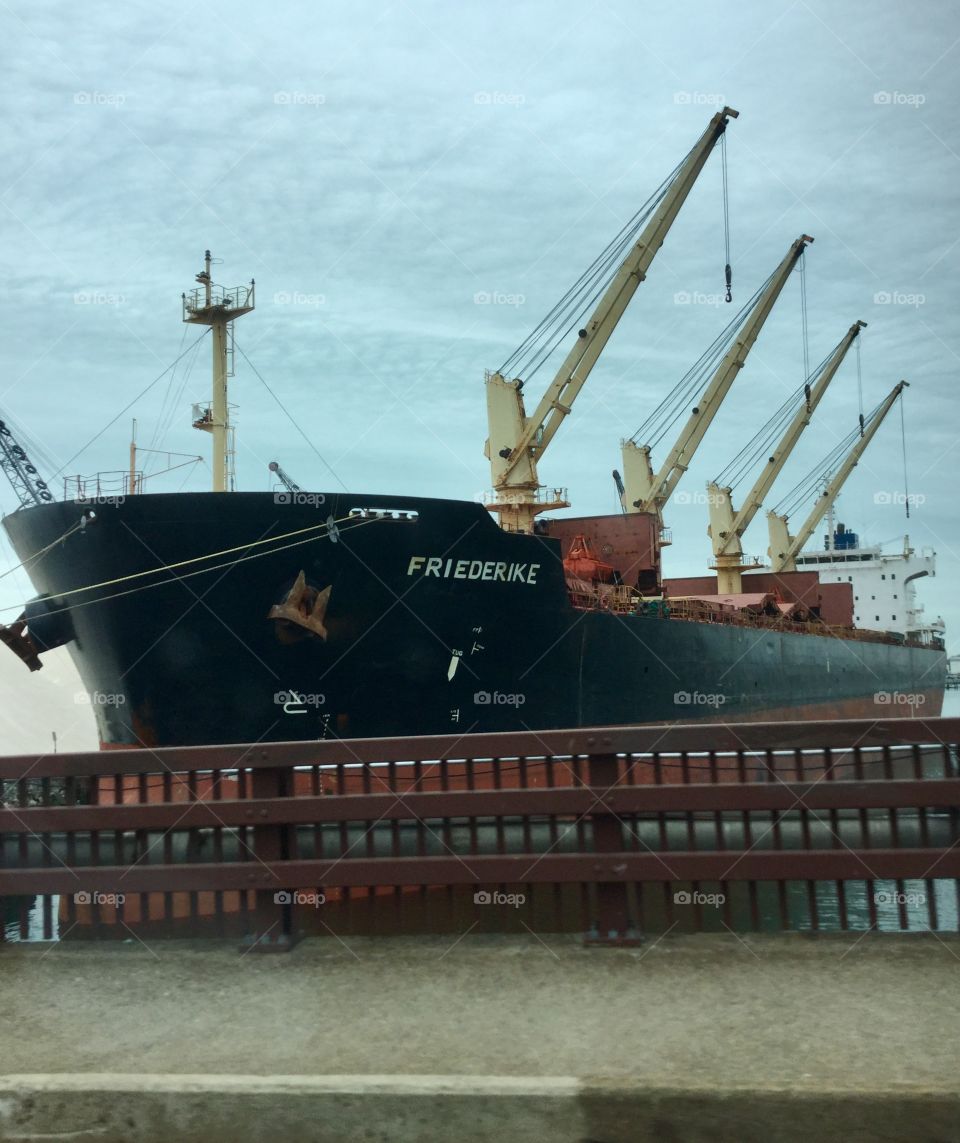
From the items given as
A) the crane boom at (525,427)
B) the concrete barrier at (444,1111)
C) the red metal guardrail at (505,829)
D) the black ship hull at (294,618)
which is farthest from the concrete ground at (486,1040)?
the crane boom at (525,427)

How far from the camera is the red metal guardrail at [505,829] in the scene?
5.18m

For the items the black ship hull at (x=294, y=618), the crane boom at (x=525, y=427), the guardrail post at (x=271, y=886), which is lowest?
the guardrail post at (x=271, y=886)

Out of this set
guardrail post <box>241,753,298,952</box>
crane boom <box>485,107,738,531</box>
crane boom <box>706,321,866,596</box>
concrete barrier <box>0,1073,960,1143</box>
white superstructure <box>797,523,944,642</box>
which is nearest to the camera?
concrete barrier <box>0,1073,960,1143</box>

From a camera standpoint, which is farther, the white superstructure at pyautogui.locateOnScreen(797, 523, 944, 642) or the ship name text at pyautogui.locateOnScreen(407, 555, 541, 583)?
the white superstructure at pyautogui.locateOnScreen(797, 523, 944, 642)

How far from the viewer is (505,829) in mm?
5859

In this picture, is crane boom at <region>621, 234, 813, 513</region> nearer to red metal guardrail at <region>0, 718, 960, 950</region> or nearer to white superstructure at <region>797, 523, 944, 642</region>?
white superstructure at <region>797, 523, 944, 642</region>

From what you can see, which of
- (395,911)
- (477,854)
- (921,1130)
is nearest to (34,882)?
(395,911)

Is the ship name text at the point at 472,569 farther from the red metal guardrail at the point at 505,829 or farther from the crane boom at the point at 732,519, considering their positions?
the crane boom at the point at 732,519

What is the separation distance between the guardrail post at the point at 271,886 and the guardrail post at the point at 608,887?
1.64 metres

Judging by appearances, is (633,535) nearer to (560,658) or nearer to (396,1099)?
(560,658)

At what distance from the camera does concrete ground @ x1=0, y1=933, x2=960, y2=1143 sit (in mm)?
3684

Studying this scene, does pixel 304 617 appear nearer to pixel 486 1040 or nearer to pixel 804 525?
pixel 486 1040

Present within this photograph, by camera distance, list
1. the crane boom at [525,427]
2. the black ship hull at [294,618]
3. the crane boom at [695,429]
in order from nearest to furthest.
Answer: the black ship hull at [294,618] < the crane boom at [525,427] < the crane boom at [695,429]

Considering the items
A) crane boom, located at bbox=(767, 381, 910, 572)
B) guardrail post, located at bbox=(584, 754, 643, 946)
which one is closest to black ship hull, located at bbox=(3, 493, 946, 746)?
guardrail post, located at bbox=(584, 754, 643, 946)
